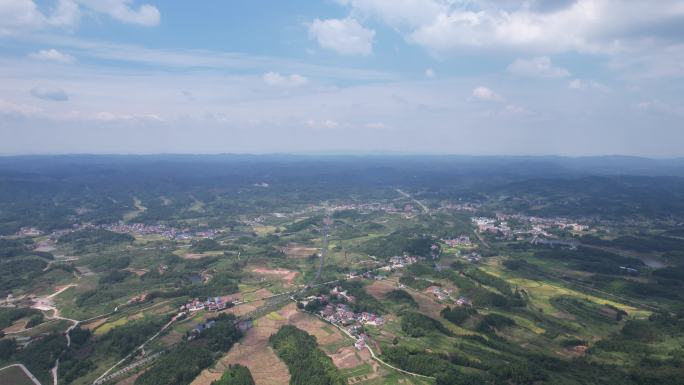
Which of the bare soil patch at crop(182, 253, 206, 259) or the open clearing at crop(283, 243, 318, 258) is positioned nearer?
the bare soil patch at crop(182, 253, 206, 259)

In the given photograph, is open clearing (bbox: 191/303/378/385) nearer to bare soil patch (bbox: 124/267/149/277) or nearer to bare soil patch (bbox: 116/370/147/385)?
bare soil patch (bbox: 116/370/147/385)

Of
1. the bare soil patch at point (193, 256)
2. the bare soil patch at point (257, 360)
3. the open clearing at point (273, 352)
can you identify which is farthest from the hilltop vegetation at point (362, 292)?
the bare soil patch at point (257, 360)

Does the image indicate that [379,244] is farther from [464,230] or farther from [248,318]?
[248,318]

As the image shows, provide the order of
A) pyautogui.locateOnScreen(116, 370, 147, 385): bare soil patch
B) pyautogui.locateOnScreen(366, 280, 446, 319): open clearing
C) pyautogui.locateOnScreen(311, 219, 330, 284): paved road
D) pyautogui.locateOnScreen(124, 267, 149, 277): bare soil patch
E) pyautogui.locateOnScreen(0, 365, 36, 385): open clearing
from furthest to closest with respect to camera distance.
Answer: pyautogui.locateOnScreen(124, 267, 149, 277): bare soil patch < pyautogui.locateOnScreen(311, 219, 330, 284): paved road < pyautogui.locateOnScreen(366, 280, 446, 319): open clearing < pyautogui.locateOnScreen(0, 365, 36, 385): open clearing < pyautogui.locateOnScreen(116, 370, 147, 385): bare soil patch

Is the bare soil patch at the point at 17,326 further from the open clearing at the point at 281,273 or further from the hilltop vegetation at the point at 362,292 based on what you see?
the open clearing at the point at 281,273

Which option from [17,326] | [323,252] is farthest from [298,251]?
[17,326]

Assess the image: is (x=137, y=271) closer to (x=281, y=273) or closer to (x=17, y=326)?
(x=17, y=326)

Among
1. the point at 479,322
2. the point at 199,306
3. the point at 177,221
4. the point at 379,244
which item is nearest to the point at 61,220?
the point at 177,221

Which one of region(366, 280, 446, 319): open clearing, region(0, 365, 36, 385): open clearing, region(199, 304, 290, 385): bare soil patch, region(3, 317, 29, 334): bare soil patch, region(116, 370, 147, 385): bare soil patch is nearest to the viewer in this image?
region(116, 370, 147, 385): bare soil patch

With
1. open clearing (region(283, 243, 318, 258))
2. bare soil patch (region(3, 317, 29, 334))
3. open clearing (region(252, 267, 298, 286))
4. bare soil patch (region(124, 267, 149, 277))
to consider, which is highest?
open clearing (region(283, 243, 318, 258))

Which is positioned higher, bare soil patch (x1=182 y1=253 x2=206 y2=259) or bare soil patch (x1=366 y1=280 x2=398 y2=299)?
bare soil patch (x1=366 y1=280 x2=398 y2=299)

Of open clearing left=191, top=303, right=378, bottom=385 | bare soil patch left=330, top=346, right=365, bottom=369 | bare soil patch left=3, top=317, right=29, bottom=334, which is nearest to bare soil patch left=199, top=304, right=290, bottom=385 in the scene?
open clearing left=191, top=303, right=378, bottom=385

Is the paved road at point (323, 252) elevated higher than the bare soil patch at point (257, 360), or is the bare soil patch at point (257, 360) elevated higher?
the paved road at point (323, 252)
